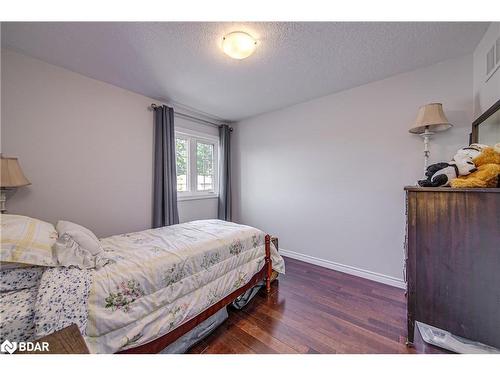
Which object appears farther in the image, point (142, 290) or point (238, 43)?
point (238, 43)

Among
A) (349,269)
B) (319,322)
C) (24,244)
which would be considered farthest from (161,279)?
(349,269)

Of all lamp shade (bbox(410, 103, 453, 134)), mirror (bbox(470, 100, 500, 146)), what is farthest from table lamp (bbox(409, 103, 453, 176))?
mirror (bbox(470, 100, 500, 146))

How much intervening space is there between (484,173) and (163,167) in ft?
9.92

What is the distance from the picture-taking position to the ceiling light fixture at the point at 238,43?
4.89ft

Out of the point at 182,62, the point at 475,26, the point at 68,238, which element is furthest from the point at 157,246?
the point at 475,26

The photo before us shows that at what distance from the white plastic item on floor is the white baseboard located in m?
0.87

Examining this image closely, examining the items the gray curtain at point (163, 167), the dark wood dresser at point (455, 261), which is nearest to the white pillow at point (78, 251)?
the gray curtain at point (163, 167)

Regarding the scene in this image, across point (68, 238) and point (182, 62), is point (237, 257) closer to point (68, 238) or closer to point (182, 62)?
point (68, 238)

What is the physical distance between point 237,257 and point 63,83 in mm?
2465

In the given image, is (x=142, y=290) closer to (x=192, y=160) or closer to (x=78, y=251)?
(x=78, y=251)

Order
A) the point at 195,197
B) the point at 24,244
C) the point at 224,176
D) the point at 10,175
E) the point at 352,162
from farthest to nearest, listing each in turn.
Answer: the point at 224,176, the point at 195,197, the point at 352,162, the point at 10,175, the point at 24,244

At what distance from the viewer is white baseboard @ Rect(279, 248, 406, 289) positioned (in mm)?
2189

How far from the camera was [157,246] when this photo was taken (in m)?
1.55

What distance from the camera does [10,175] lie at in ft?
5.00
